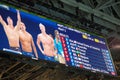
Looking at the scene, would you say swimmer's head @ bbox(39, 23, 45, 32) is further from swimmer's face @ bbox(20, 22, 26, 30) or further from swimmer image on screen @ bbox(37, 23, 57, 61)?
swimmer's face @ bbox(20, 22, 26, 30)

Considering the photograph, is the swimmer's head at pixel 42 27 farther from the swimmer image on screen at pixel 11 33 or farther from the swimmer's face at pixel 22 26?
the swimmer image on screen at pixel 11 33

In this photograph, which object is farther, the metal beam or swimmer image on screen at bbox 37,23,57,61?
the metal beam

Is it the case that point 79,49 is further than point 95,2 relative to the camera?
No

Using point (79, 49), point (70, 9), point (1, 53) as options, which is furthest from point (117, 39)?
point (1, 53)

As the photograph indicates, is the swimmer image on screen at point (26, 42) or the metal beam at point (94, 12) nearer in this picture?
the swimmer image on screen at point (26, 42)

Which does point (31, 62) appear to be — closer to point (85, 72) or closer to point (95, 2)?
point (85, 72)

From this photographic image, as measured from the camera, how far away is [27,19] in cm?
509

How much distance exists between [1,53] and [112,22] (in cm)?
327

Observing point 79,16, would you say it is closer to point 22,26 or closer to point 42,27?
point 42,27

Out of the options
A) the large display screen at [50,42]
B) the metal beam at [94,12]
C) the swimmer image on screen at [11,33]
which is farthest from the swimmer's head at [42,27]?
the metal beam at [94,12]

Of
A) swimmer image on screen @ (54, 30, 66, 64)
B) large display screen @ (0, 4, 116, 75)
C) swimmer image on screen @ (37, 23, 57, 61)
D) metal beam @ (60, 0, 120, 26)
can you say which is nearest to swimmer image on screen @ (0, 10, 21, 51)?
large display screen @ (0, 4, 116, 75)

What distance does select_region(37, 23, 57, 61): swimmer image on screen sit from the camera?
5.07m

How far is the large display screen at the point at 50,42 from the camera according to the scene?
4723 mm

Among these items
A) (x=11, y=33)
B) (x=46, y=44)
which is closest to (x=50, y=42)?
(x=46, y=44)
